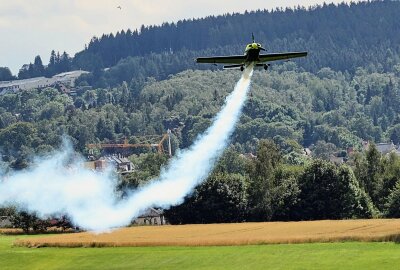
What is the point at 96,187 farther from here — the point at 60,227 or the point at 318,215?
the point at 318,215

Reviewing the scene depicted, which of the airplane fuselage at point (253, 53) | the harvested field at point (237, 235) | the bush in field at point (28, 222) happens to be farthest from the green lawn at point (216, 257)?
the bush in field at point (28, 222)

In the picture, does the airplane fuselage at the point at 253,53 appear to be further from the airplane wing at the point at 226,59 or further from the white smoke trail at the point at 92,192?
the white smoke trail at the point at 92,192

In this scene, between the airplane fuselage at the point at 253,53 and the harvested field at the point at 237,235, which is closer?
the airplane fuselage at the point at 253,53

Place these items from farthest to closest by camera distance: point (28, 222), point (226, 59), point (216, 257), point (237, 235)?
point (28, 222) → point (237, 235) → point (216, 257) → point (226, 59)

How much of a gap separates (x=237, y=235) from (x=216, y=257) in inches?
977

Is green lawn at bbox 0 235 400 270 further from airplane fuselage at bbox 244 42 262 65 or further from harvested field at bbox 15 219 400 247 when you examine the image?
airplane fuselage at bbox 244 42 262 65

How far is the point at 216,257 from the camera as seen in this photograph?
5384 inches

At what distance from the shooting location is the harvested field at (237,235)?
494 feet

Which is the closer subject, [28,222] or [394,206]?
[28,222]

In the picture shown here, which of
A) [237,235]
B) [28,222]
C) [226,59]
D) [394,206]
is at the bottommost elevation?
[237,235]

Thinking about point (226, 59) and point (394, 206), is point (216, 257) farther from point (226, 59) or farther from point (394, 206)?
point (394, 206)

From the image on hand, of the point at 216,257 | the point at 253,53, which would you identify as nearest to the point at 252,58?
the point at 253,53

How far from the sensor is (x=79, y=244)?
15550 cm

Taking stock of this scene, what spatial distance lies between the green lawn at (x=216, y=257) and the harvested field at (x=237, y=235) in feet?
13.2
